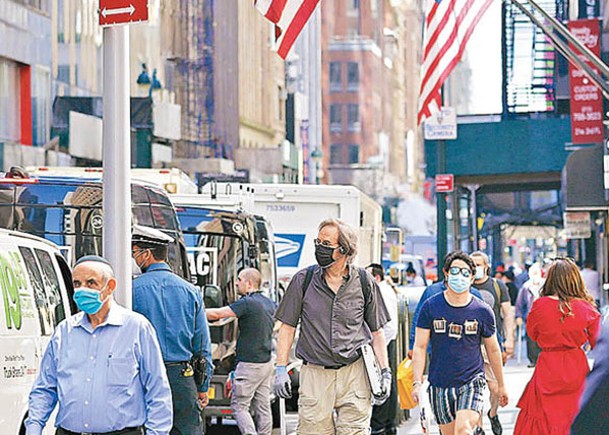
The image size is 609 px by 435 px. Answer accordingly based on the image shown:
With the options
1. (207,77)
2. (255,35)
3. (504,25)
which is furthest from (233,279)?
(255,35)

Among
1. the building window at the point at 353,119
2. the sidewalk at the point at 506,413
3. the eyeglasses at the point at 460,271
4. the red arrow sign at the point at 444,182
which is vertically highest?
the building window at the point at 353,119

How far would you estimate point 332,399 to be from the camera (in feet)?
33.7

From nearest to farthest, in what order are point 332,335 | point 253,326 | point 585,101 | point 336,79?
point 332,335 → point 253,326 → point 585,101 → point 336,79

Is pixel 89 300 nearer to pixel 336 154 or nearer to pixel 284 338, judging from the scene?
pixel 284 338

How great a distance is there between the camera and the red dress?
11008 mm

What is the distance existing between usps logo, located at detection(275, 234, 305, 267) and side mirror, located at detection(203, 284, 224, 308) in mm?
6667

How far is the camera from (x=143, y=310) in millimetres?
10625

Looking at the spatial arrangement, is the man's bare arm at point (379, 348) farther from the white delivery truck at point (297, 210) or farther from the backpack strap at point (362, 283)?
the white delivery truck at point (297, 210)

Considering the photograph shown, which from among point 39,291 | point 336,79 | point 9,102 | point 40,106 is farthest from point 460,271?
point 336,79

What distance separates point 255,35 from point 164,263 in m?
63.4

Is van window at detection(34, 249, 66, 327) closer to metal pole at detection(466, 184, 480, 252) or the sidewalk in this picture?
the sidewalk

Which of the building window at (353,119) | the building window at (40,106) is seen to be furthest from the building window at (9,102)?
the building window at (353,119)

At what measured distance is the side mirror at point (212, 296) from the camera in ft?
50.7

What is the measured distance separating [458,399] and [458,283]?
80 cm
